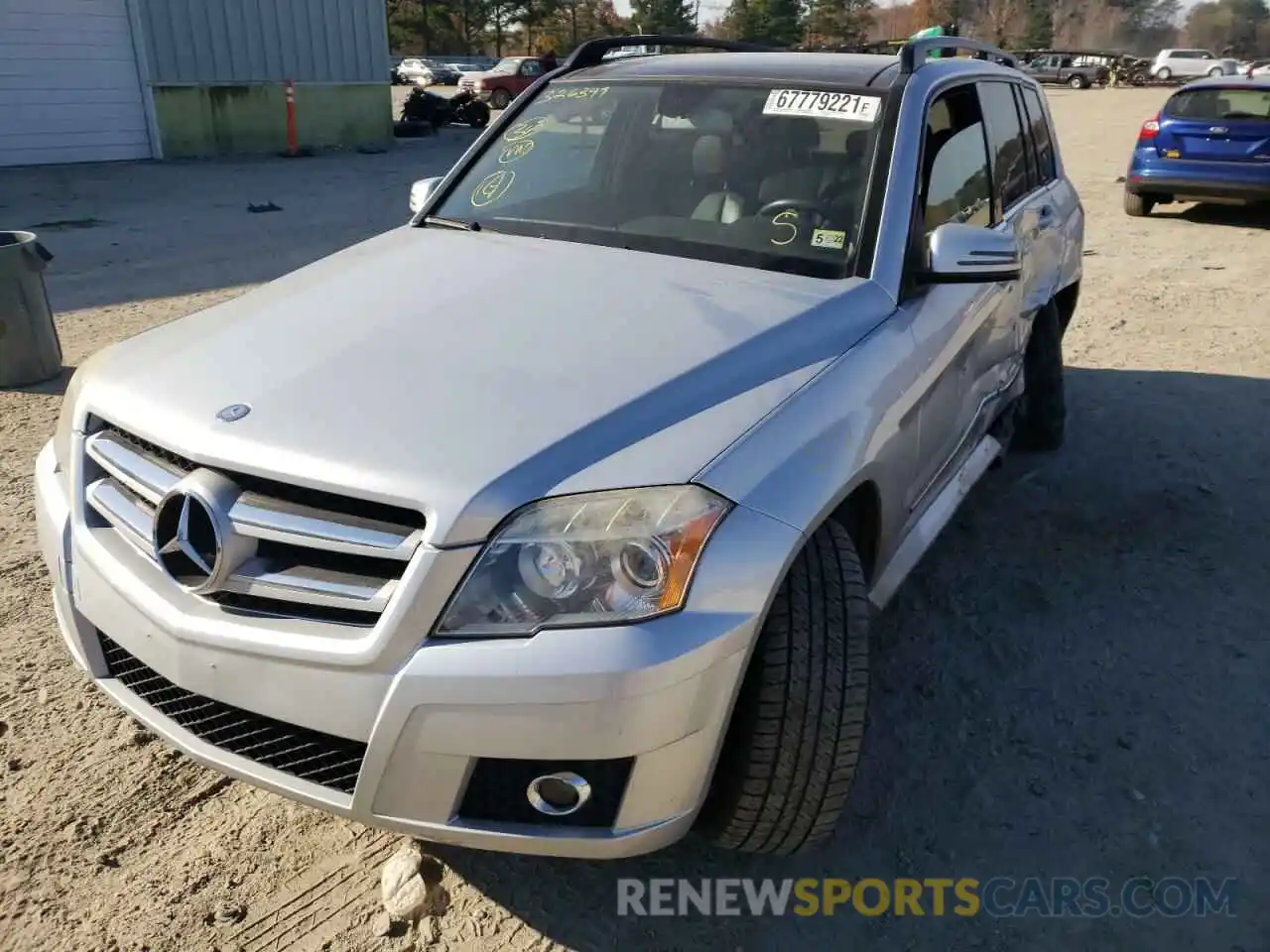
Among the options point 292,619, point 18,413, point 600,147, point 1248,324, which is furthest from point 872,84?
point 1248,324

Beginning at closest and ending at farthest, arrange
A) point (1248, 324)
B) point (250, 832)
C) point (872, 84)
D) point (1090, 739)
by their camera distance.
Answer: point (250, 832) → point (1090, 739) → point (872, 84) → point (1248, 324)

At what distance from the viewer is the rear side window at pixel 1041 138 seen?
4801 mm

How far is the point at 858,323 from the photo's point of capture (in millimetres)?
2639

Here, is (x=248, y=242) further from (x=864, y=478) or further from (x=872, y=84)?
(x=864, y=478)

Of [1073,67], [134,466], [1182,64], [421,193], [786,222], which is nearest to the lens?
[134,466]

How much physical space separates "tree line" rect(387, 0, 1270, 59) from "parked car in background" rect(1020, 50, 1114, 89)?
188 inches

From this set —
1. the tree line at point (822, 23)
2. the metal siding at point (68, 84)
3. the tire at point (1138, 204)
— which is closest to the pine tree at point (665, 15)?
the tree line at point (822, 23)

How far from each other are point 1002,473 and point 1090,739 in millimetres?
2074

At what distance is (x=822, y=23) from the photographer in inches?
2413

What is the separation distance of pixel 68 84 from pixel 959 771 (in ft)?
59.4

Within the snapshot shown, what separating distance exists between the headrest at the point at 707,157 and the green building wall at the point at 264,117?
679 inches

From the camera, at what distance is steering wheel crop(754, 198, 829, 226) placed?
300 cm

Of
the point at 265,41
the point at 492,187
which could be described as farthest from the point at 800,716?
the point at 265,41

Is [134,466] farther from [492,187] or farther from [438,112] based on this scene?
[438,112]
